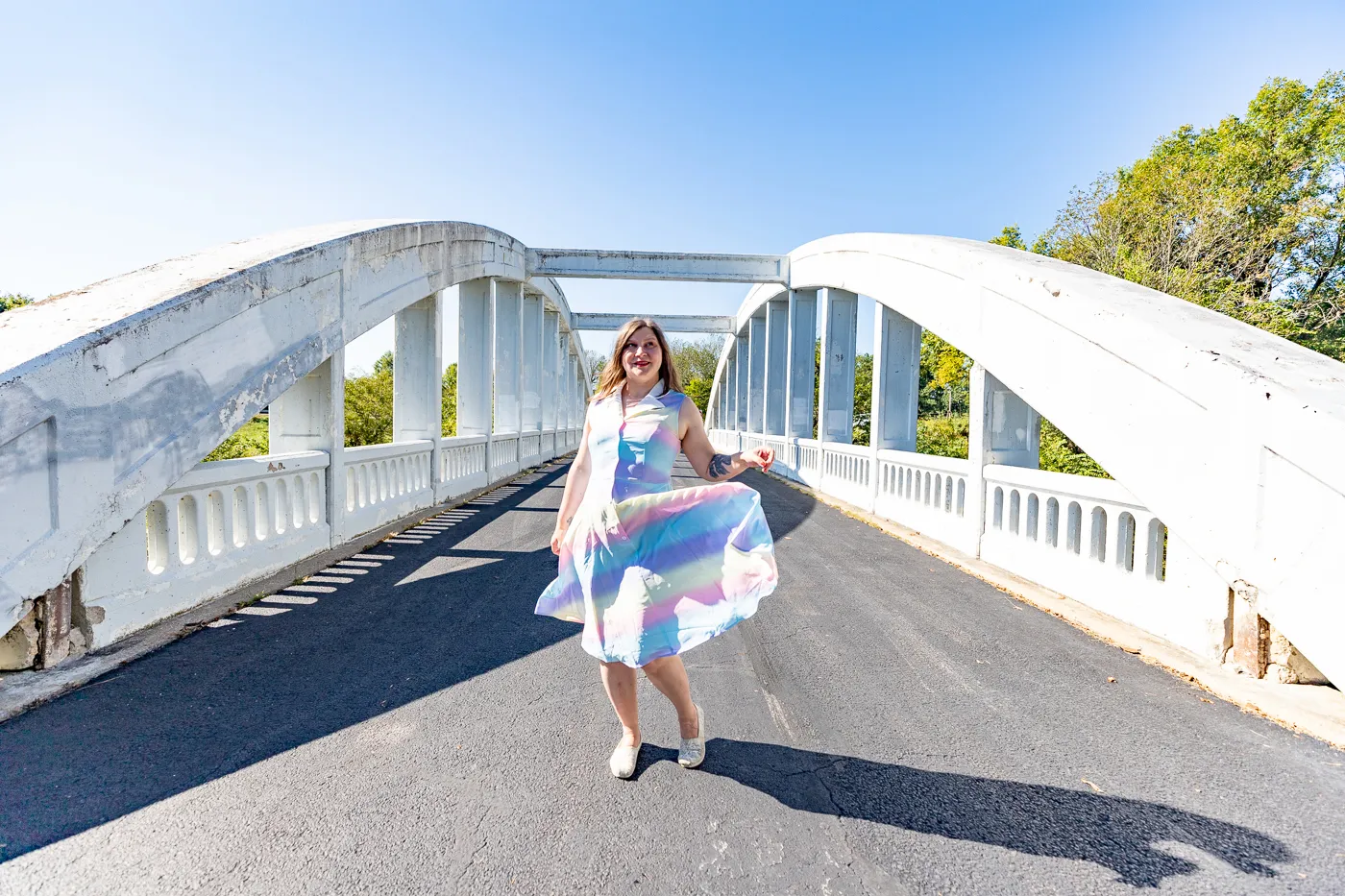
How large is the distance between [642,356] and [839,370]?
12.2m

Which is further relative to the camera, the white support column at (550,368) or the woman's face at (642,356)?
the white support column at (550,368)

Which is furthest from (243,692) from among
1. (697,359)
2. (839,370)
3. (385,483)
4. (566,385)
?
(697,359)

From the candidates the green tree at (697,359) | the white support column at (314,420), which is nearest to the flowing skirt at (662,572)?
the white support column at (314,420)

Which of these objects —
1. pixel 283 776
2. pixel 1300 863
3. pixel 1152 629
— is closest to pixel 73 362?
pixel 283 776

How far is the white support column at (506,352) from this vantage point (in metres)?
16.8

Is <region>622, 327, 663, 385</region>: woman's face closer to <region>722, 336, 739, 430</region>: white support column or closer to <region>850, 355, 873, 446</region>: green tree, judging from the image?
<region>850, 355, 873, 446</region>: green tree

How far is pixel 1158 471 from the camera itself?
3.93m

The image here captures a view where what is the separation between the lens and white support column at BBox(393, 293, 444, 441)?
362 inches

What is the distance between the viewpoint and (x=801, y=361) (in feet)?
55.9

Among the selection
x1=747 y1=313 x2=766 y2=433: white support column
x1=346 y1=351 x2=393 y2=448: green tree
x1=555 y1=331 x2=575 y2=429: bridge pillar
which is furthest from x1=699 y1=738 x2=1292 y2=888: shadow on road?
x1=555 y1=331 x2=575 y2=429: bridge pillar

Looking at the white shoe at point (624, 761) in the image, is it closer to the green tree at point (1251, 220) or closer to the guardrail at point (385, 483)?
the guardrail at point (385, 483)

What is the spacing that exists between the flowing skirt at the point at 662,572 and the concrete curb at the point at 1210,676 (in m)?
2.52

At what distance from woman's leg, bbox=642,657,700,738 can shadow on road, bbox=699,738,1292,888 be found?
0.18 meters

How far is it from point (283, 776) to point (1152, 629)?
182 inches
